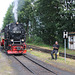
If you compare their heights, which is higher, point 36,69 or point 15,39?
point 15,39

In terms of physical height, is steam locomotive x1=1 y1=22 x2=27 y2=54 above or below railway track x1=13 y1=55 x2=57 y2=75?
above

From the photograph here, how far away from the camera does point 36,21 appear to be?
1073 inches

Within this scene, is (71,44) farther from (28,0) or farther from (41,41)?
(28,0)

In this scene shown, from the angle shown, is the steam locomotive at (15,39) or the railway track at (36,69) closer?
the railway track at (36,69)

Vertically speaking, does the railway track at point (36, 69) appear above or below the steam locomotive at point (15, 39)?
below

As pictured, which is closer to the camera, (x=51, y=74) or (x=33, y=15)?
(x=51, y=74)

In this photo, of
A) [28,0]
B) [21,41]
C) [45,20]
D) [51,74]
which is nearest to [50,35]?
[45,20]

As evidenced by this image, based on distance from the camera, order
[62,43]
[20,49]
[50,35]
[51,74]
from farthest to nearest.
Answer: [50,35], [62,43], [20,49], [51,74]

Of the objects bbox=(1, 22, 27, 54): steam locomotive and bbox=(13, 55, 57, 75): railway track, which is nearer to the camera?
bbox=(13, 55, 57, 75): railway track

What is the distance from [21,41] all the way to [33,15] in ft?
48.7

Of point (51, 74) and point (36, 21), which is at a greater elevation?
point (36, 21)

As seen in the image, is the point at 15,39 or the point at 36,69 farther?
the point at 15,39

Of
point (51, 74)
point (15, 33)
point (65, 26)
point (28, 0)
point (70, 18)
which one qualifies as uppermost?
point (28, 0)

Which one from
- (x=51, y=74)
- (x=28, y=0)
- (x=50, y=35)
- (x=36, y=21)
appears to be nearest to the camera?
(x=51, y=74)
